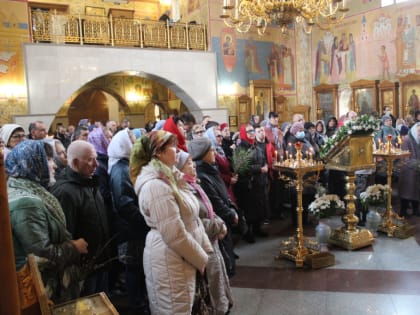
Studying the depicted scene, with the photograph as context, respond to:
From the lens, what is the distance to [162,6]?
18.4 m

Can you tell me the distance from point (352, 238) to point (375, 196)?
808 mm

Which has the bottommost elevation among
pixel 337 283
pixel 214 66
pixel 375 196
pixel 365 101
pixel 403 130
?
pixel 337 283

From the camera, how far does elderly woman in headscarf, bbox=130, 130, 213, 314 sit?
7.64ft

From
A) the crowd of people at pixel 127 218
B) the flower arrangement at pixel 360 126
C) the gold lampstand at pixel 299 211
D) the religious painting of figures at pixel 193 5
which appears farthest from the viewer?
the religious painting of figures at pixel 193 5

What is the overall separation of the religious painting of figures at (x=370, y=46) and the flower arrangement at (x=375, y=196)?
806 centimetres

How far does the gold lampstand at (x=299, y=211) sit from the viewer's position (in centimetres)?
437

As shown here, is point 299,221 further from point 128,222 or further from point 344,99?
point 344,99

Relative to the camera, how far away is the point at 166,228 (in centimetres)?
231

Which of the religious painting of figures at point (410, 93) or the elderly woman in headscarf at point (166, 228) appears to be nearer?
the elderly woman in headscarf at point (166, 228)

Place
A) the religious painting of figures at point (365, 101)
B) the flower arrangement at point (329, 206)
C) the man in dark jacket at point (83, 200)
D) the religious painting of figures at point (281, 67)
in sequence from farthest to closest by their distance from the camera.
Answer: the religious painting of figures at point (281, 67) < the religious painting of figures at point (365, 101) < the flower arrangement at point (329, 206) < the man in dark jacket at point (83, 200)

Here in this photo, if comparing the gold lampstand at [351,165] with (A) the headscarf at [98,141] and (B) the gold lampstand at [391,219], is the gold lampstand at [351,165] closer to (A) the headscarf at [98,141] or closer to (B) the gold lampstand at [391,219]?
(B) the gold lampstand at [391,219]

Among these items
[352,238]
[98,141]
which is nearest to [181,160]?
[98,141]

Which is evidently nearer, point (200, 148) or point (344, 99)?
point (200, 148)

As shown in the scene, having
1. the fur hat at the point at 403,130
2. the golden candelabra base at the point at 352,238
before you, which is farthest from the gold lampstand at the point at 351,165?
the fur hat at the point at 403,130
